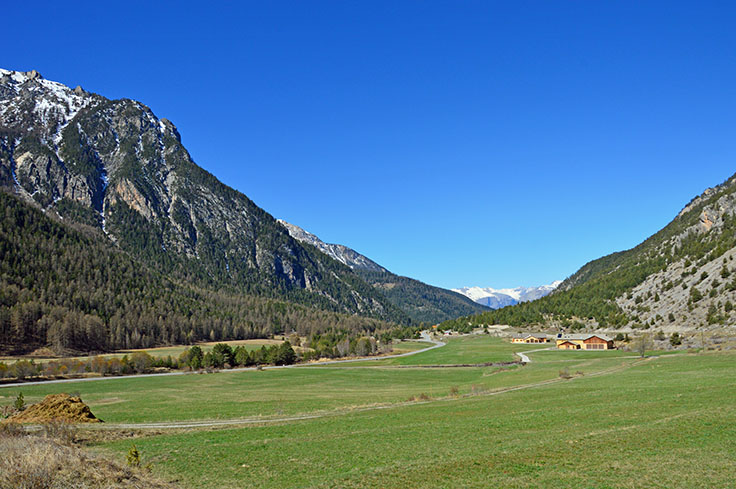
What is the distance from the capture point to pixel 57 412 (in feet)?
125

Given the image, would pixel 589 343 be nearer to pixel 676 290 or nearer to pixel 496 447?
pixel 676 290

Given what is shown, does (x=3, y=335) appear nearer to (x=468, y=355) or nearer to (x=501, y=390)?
(x=468, y=355)

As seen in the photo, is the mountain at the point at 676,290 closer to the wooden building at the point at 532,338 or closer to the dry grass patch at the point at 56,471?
the wooden building at the point at 532,338

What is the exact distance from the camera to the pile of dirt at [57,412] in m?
37.2

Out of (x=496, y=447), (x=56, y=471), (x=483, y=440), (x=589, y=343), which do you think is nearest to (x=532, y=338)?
(x=589, y=343)

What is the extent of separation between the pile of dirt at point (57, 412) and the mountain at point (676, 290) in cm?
10932

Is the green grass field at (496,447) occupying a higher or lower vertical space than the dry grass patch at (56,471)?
lower

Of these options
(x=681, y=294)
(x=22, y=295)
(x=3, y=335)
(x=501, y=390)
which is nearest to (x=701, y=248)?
(x=681, y=294)

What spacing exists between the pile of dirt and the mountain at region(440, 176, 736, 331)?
109 metres

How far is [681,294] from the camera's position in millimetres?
131500

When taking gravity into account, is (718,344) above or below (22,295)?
below

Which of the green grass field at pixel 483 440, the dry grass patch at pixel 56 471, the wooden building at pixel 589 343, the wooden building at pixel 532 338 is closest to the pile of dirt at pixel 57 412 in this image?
the green grass field at pixel 483 440

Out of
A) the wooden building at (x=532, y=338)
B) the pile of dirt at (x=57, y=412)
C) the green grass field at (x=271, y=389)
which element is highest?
the pile of dirt at (x=57, y=412)

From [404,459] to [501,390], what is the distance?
32.1 m
